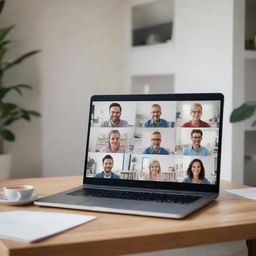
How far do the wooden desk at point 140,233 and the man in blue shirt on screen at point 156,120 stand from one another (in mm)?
288

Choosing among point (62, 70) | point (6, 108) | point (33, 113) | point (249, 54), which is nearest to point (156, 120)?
point (249, 54)

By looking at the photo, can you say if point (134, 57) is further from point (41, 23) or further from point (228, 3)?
point (228, 3)

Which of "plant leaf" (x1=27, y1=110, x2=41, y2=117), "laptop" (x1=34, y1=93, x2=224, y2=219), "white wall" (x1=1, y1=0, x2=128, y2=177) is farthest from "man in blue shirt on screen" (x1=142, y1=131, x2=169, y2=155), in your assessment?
"white wall" (x1=1, y1=0, x2=128, y2=177)

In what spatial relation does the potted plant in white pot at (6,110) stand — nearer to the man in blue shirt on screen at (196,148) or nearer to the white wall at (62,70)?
the white wall at (62,70)

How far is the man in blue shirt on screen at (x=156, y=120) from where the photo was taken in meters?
1.27

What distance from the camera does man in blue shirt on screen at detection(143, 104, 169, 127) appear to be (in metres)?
1.27

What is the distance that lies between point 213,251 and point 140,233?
16.4 inches

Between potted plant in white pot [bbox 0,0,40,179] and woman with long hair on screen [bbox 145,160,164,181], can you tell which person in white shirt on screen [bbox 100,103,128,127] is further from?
potted plant in white pot [bbox 0,0,40,179]

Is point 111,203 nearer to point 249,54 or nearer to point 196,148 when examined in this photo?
point 196,148

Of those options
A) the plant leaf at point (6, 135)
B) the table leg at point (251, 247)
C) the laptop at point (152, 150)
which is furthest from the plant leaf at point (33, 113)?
the table leg at point (251, 247)

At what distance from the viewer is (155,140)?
1265 mm

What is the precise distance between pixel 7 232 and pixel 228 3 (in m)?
2.36

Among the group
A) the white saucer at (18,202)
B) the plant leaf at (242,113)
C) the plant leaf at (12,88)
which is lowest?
the white saucer at (18,202)

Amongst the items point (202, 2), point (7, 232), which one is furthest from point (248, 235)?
point (202, 2)
